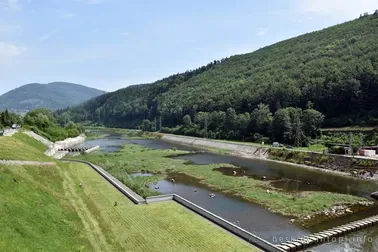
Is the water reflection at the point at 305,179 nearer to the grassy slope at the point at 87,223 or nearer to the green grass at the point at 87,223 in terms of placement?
the grassy slope at the point at 87,223

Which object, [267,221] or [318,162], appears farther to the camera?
[318,162]

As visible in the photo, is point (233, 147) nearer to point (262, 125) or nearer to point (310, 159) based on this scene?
point (262, 125)

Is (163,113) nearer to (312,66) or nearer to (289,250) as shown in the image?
(312,66)

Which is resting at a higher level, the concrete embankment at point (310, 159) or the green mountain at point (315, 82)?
the green mountain at point (315, 82)

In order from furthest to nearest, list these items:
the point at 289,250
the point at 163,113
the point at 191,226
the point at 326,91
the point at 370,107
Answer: the point at 163,113, the point at 326,91, the point at 370,107, the point at 191,226, the point at 289,250

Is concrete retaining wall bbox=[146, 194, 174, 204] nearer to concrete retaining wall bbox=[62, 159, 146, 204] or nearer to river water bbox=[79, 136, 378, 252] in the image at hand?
concrete retaining wall bbox=[62, 159, 146, 204]

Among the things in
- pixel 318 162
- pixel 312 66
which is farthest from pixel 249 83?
pixel 318 162

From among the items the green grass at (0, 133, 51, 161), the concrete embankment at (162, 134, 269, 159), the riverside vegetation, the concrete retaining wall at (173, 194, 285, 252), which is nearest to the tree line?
the concrete embankment at (162, 134, 269, 159)

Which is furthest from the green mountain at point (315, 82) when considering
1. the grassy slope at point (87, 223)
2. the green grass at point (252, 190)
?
the grassy slope at point (87, 223)
